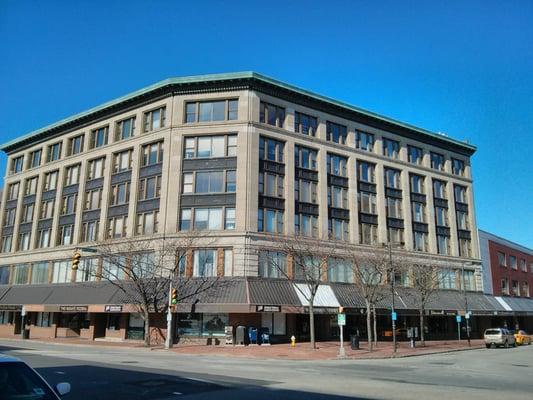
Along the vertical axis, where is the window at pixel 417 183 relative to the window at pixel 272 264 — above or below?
above

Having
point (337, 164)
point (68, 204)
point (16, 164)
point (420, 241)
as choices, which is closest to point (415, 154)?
point (420, 241)

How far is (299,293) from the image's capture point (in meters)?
42.8

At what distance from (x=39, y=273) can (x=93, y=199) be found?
35.5ft

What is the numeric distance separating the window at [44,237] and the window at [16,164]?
1181 centimetres

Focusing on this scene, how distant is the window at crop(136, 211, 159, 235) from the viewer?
45.6 m

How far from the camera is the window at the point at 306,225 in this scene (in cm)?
4619

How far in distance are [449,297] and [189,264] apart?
29802mm

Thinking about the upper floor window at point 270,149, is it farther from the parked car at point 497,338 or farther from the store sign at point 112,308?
the parked car at point 497,338

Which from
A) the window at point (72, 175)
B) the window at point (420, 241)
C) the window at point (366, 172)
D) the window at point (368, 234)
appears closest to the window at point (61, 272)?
the window at point (72, 175)

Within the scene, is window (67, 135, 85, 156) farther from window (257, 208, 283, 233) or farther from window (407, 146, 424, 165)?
window (407, 146, 424, 165)

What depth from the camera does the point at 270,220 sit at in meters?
44.6

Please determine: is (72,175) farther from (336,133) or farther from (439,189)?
(439,189)

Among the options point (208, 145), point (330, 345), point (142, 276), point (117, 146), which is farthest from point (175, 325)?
point (117, 146)

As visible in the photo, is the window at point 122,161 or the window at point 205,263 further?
the window at point 122,161
